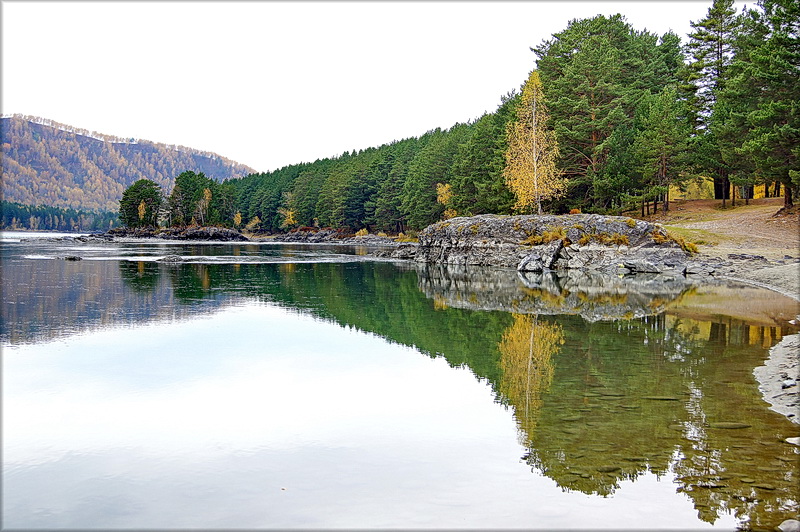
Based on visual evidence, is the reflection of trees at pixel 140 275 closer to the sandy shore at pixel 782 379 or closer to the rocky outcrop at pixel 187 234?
the sandy shore at pixel 782 379

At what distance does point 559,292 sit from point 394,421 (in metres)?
23.4

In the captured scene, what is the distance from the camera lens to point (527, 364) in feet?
51.7

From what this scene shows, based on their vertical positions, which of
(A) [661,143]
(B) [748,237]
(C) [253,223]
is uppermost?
(A) [661,143]

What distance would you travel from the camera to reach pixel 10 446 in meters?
9.66

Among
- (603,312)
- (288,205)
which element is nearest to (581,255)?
(603,312)

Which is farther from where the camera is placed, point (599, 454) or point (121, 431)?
point (121, 431)

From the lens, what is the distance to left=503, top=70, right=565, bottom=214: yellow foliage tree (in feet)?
195

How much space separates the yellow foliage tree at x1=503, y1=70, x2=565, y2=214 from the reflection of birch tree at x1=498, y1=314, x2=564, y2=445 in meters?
37.9

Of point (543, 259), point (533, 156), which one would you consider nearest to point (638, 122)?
point (533, 156)

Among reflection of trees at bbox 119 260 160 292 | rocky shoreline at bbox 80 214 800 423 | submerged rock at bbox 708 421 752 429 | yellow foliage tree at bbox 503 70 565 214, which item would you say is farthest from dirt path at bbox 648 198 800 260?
reflection of trees at bbox 119 260 160 292

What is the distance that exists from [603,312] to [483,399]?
1407 cm

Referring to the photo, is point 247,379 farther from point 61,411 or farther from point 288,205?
point 288,205

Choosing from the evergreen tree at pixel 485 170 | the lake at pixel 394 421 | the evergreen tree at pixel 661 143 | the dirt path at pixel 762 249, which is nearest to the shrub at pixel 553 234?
the dirt path at pixel 762 249

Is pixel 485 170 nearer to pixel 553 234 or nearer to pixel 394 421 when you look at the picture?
pixel 553 234
